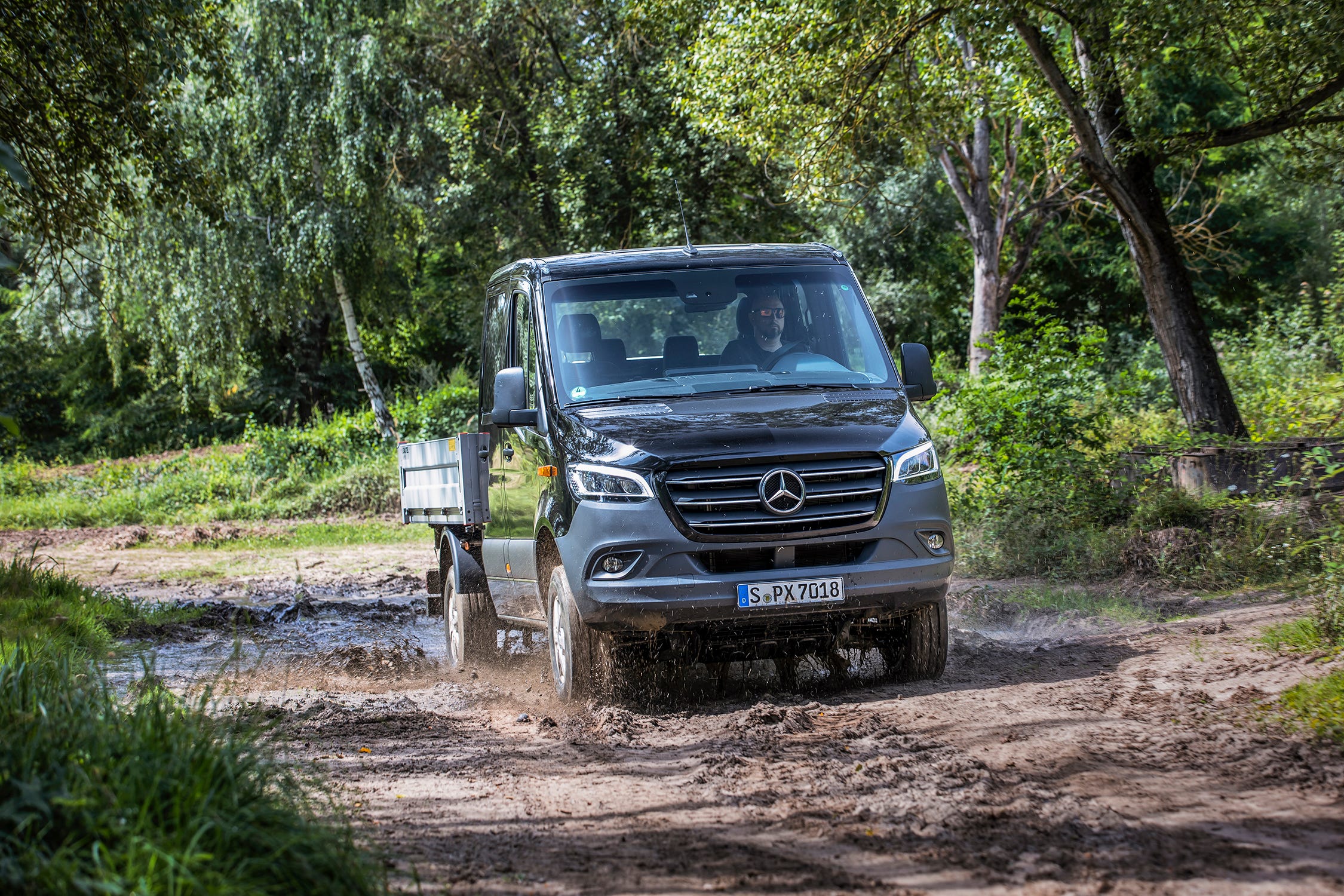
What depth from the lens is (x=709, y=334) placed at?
707 cm

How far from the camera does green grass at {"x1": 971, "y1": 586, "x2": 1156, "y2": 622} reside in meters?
8.54

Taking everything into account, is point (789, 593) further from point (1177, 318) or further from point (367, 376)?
point (367, 376)

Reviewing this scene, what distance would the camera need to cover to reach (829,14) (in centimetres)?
1268

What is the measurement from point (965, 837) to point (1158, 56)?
10.7 meters

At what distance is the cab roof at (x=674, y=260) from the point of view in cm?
720

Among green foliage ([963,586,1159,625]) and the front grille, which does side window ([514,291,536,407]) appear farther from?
green foliage ([963,586,1159,625])

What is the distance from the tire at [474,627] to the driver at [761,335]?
108 inches

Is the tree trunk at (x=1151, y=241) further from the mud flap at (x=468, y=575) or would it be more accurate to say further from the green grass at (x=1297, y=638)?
the mud flap at (x=468, y=575)

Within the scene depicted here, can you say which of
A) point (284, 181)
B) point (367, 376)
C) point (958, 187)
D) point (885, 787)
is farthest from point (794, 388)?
point (367, 376)

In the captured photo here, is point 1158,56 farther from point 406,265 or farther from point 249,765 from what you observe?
point 406,265

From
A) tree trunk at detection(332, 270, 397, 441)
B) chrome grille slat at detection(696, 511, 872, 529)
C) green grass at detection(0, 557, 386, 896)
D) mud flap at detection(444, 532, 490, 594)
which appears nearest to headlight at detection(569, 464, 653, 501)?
chrome grille slat at detection(696, 511, 872, 529)

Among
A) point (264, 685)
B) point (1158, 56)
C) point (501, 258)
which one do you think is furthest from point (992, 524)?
point (501, 258)

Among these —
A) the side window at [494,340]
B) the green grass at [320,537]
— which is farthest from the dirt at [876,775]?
the green grass at [320,537]

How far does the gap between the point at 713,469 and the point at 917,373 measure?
1.70 metres
